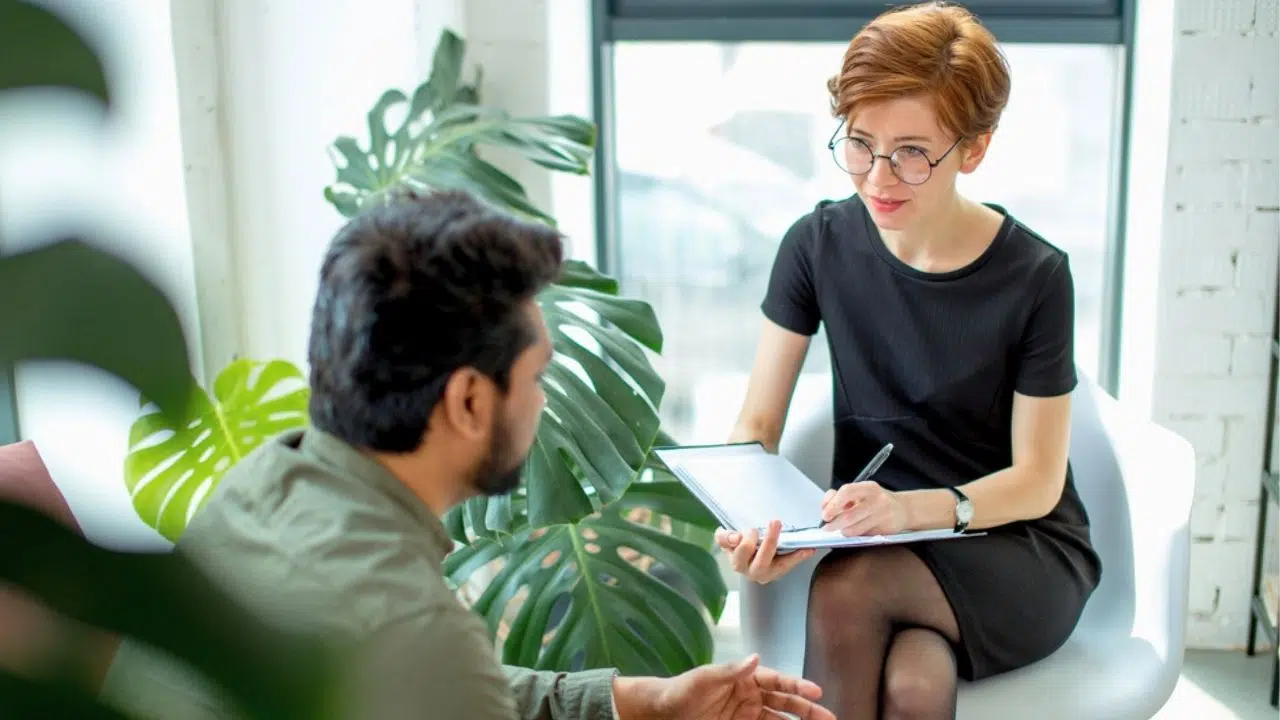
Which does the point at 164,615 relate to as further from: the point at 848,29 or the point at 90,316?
the point at 848,29

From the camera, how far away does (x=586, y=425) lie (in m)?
1.60

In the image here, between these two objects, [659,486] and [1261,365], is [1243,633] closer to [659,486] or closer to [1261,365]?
[1261,365]

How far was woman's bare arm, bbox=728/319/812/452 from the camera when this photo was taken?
68.9 inches

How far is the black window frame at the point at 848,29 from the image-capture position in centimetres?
245

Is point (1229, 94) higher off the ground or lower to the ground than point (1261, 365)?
higher

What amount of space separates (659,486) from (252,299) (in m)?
0.89

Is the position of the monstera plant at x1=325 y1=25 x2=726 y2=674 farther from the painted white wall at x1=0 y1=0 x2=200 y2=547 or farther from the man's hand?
the painted white wall at x1=0 y1=0 x2=200 y2=547

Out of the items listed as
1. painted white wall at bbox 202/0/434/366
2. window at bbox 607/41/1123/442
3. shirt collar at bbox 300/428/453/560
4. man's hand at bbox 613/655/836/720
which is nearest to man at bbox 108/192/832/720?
shirt collar at bbox 300/428/453/560

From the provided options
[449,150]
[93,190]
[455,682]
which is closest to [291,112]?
[449,150]

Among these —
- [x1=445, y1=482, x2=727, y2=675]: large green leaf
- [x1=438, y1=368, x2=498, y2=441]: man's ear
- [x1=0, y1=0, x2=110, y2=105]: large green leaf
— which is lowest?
[x1=445, y1=482, x2=727, y2=675]: large green leaf

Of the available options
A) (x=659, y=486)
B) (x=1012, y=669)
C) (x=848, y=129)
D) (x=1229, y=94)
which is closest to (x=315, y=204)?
(x=659, y=486)

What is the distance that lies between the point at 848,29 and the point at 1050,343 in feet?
3.65

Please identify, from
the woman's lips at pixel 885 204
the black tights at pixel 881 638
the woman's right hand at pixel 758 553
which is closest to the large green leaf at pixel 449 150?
the woman's lips at pixel 885 204

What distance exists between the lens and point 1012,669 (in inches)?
60.2
